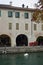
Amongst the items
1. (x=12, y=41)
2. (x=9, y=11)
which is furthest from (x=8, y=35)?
(x=9, y=11)

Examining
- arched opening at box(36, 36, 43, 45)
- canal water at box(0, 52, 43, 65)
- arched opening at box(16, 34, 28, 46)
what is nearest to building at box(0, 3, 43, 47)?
arched opening at box(16, 34, 28, 46)

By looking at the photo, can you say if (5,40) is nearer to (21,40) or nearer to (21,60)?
(21,40)

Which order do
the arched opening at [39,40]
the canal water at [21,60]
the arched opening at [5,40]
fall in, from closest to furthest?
1. the canal water at [21,60]
2. the arched opening at [5,40]
3. the arched opening at [39,40]

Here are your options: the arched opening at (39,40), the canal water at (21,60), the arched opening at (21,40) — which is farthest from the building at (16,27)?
the canal water at (21,60)

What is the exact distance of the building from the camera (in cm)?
5266

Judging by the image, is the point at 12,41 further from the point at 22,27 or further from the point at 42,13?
the point at 42,13

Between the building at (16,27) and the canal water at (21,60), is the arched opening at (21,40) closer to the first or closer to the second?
the building at (16,27)

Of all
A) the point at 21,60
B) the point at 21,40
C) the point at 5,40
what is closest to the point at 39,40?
the point at 21,40

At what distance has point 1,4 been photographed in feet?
178

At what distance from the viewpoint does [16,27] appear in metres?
54.1

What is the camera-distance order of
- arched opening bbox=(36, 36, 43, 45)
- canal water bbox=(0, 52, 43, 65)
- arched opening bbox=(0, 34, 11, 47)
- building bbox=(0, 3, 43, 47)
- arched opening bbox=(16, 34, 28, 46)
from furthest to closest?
arched opening bbox=(36, 36, 43, 45) < arched opening bbox=(16, 34, 28, 46) < arched opening bbox=(0, 34, 11, 47) < building bbox=(0, 3, 43, 47) < canal water bbox=(0, 52, 43, 65)

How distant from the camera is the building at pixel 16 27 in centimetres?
5266

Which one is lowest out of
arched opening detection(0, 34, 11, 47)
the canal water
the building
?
the canal water

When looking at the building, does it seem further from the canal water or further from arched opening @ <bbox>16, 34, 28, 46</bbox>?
the canal water
